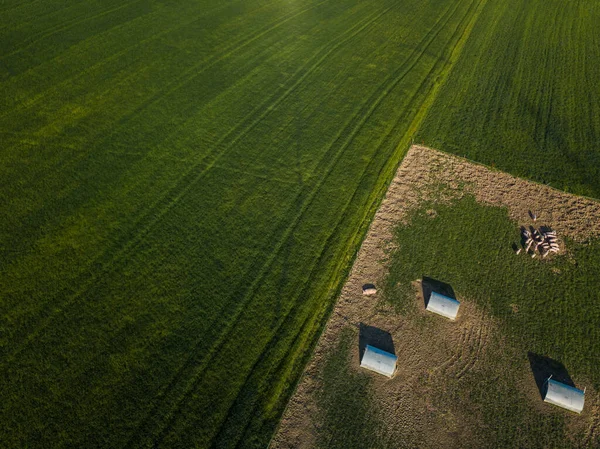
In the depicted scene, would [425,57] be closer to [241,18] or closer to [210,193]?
[241,18]

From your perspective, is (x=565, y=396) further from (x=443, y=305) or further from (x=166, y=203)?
(x=166, y=203)

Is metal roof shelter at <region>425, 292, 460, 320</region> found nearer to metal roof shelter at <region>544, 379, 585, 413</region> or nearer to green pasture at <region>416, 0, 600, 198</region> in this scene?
metal roof shelter at <region>544, 379, 585, 413</region>

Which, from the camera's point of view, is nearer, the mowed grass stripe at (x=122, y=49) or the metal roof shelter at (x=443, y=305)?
the metal roof shelter at (x=443, y=305)

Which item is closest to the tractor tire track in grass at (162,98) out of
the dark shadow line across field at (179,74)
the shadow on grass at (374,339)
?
the dark shadow line across field at (179,74)

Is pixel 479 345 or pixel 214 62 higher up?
pixel 214 62

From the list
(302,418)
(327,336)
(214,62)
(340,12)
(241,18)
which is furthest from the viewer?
(340,12)

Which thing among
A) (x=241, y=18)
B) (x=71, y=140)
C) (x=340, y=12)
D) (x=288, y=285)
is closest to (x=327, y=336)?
(x=288, y=285)

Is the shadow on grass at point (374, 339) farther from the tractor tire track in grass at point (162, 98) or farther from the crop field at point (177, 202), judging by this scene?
the tractor tire track in grass at point (162, 98)
